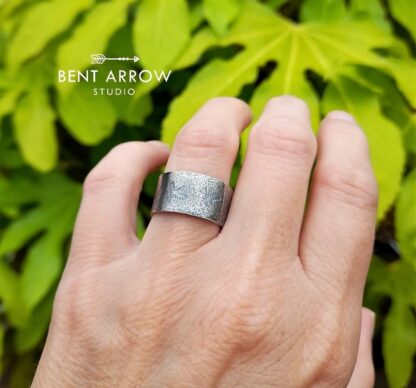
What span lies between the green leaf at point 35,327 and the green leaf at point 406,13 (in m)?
0.78

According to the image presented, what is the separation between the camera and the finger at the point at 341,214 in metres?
0.57

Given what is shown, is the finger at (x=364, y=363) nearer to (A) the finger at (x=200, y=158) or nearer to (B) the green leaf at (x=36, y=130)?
(A) the finger at (x=200, y=158)

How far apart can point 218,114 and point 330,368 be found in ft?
0.94

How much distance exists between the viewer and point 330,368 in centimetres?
56

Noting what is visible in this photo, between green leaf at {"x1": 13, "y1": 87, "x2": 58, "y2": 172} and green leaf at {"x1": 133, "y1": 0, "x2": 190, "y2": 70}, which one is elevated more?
green leaf at {"x1": 133, "y1": 0, "x2": 190, "y2": 70}

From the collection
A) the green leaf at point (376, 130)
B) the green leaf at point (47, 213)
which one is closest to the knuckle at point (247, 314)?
the green leaf at point (376, 130)

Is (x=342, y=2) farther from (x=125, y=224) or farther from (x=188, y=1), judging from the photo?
(x=125, y=224)

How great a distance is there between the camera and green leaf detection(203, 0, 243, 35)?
81 centimetres

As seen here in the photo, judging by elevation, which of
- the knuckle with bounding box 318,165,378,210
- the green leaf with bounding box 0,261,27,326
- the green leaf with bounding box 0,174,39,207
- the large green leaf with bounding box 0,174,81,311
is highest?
the knuckle with bounding box 318,165,378,210

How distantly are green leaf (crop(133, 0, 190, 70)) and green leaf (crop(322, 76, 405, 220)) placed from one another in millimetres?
221

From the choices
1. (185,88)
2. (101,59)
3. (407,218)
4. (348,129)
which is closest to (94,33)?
(101,59)

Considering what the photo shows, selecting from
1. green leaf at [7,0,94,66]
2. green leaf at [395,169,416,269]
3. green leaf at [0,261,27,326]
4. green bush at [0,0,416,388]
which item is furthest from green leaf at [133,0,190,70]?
green leaf at [0,261,27,326]

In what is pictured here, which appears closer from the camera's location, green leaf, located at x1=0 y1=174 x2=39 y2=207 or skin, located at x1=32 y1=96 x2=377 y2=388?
skin, located at x1=32 y1=96 x2=377 y2=388

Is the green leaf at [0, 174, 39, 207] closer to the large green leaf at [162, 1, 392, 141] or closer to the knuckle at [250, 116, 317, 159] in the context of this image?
the large green leaf at [162, 1, 392, 141]
